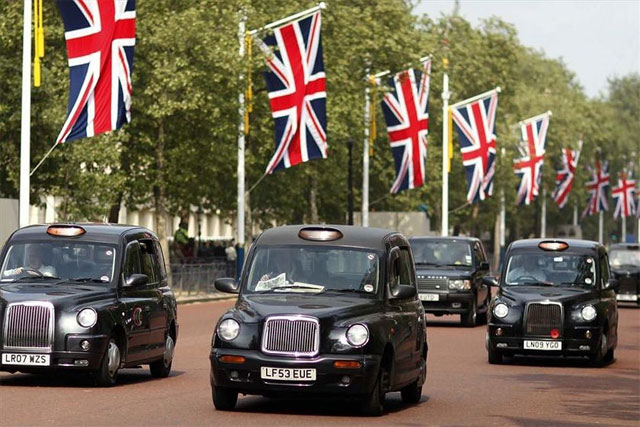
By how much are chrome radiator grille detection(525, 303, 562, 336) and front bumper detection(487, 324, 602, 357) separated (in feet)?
0.36

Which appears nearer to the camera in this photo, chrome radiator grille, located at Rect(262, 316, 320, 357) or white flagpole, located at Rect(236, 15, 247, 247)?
chrome radiator grille, located at Rect(262, 316, 320, 357)

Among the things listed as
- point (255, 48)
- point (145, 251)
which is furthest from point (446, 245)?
point (145, 251)

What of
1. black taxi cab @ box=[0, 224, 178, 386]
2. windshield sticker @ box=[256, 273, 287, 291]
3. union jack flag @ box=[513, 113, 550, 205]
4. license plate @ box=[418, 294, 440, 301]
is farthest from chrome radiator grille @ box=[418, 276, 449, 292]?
union jack flag @ box=[513, 113, 550, 205]

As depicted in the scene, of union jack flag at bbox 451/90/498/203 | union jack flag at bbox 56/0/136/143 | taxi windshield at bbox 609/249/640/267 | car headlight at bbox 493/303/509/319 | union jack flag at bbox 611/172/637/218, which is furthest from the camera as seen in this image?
union jack flag at bbox 611/172/637/218

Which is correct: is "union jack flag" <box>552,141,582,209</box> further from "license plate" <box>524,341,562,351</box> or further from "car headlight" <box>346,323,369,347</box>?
"car headlight" <box>346,323,369,347</box>

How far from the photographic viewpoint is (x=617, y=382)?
21.6 metres

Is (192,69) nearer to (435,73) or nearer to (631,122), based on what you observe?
(435,73)

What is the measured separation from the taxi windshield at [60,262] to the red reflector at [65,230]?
0.36 feet

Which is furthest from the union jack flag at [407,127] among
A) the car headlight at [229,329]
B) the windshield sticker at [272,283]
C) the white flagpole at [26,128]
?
the car headlight at [229,329]

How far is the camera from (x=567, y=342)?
23688 millimetres

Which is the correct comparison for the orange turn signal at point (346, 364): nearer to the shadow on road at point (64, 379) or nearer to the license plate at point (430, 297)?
the shadow on road at point (64, 379)

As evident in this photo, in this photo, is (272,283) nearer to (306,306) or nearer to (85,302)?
(306,306)

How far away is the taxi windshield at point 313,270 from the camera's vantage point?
16094mm

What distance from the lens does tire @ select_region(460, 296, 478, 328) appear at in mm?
35719
